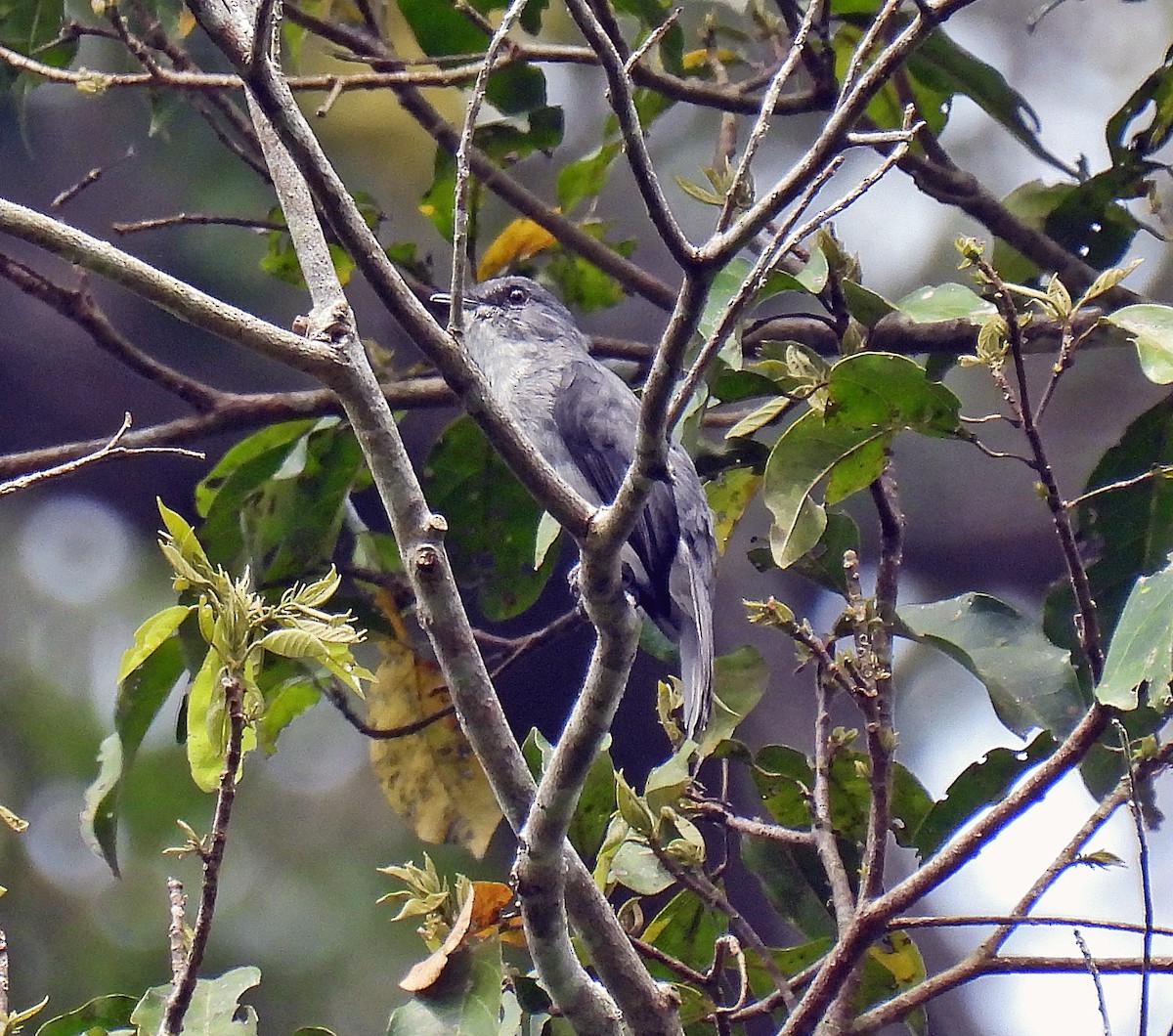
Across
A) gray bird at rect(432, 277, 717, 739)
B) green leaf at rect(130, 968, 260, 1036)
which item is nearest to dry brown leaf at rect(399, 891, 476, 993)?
green leaf at rect(130, 968, 260, 1036)

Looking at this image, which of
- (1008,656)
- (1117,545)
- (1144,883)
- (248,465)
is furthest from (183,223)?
(1144,883)

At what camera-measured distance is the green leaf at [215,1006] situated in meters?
1.68

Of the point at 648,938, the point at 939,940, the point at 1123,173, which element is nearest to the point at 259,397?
the point at 648,938

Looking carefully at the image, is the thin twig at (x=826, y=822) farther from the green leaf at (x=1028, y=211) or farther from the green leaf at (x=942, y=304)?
the green leaf at (x=1028, y=211)

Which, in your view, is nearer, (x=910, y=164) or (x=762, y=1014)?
(x=762, y=1014)

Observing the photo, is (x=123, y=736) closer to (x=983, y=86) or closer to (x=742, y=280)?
(x=742, y=280)

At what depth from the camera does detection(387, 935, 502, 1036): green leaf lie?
1.74 m

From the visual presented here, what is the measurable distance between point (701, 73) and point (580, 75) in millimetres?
1348

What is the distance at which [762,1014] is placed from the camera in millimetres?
1848

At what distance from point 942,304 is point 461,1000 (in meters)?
1.27

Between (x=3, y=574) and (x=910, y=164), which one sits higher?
(x=910, y=164)

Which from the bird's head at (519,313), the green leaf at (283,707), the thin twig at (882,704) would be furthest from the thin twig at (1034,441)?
the bird's head at (519,313)

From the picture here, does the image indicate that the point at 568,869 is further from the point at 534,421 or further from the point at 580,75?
the point at 580,75

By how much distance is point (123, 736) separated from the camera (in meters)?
2.27
